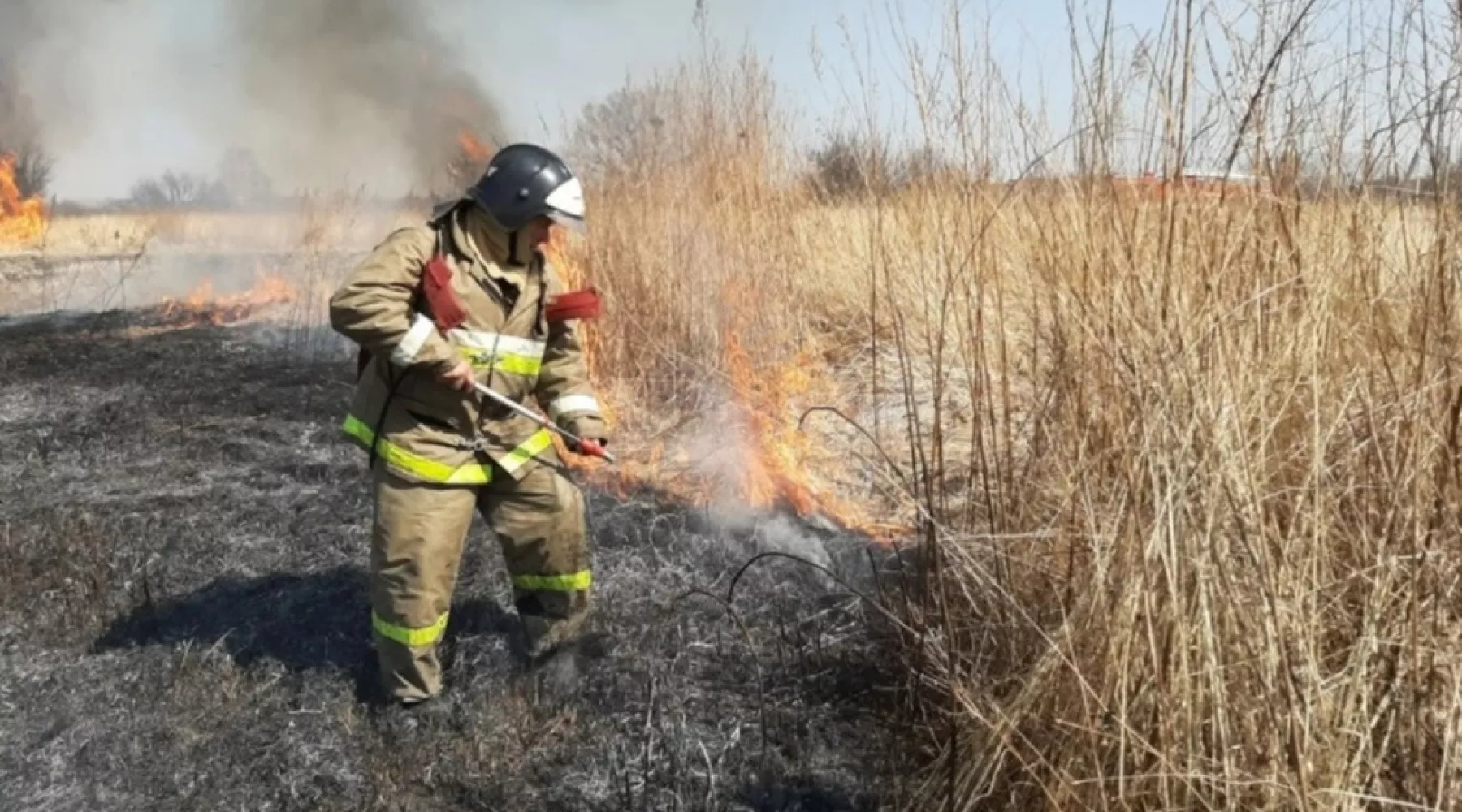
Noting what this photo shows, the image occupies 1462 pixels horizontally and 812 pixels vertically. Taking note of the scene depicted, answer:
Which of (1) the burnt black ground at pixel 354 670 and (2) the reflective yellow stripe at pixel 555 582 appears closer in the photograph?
(1) the burnt black ground at pixel 354 670

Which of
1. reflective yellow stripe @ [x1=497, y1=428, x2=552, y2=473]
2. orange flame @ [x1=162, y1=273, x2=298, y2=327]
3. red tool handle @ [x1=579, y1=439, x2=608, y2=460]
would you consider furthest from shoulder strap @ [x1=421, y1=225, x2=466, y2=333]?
orange flame @ [x1=162, y1=273, x2=298, y2=327]

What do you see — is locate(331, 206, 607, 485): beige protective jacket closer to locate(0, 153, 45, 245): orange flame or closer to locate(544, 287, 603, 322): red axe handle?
locate(544, 287, 603, 322): red axe handle

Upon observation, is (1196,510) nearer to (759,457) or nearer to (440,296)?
(440,296)

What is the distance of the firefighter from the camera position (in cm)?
321

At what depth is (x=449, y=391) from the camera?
3385mm

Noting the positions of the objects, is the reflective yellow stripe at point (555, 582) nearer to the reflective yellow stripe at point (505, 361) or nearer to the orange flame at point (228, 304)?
the reflective yellow stripe at point (505, 361)

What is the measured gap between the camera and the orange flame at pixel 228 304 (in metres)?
10.9

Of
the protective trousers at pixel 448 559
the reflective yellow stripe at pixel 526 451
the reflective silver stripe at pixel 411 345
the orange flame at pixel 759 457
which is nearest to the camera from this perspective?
the reflective silver stripe at pixel 411 345

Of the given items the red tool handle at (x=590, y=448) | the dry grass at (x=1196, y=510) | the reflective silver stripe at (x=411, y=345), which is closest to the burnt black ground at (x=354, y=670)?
the dry grass at (x=1196, y=510)

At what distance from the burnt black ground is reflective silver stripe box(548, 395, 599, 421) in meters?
0.76

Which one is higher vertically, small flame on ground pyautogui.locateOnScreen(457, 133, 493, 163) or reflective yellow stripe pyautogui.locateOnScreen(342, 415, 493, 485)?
small flame on ground pyautogui.locateOnScreen(457, 133, 493, 163)

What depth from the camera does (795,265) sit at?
6.67 metres

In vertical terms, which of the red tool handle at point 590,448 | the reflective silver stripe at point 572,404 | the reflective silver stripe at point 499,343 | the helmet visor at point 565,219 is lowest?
the red tool handle at point 590,448

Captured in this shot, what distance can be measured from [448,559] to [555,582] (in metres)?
0.39
